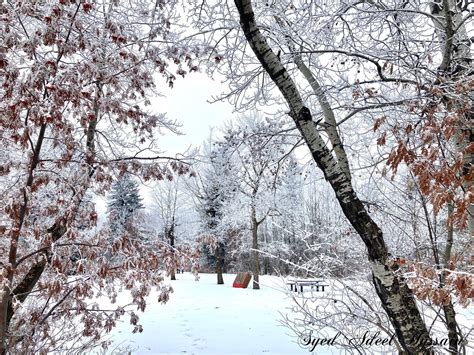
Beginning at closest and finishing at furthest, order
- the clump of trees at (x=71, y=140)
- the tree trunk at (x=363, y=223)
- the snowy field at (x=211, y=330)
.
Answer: the tree trunk at (x=363, y=223) < the clump of trees at (x=71, y=140) < the snowy field at (x=211, y=330)

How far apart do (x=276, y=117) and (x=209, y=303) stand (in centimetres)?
905

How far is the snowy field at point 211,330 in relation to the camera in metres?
6.71

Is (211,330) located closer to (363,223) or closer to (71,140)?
(71,140)

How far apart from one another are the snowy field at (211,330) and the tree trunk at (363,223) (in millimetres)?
1794

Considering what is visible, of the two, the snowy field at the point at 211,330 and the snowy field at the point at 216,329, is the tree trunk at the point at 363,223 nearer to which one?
the snowy field at the point at 216,329

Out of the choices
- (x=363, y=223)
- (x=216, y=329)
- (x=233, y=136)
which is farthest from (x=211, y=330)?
(x=363, y=223)

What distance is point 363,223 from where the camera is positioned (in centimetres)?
248

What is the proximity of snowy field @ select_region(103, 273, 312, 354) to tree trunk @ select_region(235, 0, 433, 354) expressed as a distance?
1794 mm

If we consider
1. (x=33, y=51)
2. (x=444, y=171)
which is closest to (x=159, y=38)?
(x=33, y=51)

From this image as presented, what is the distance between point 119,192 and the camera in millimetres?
23062

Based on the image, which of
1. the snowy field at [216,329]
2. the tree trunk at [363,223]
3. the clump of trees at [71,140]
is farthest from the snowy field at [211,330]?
the tree trunk at [363,223]

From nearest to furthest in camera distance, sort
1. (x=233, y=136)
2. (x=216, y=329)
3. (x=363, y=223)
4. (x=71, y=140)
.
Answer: (x=363, y=223), (x=71, y=140), (x=233, y=136), (x=216, y=329)

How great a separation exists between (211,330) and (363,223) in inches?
266

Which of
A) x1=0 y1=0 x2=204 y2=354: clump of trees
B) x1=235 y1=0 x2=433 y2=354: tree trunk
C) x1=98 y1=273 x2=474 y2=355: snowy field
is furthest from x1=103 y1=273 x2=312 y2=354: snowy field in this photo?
x1=235 y1=0 x2=433 y2=354: tree trunk
